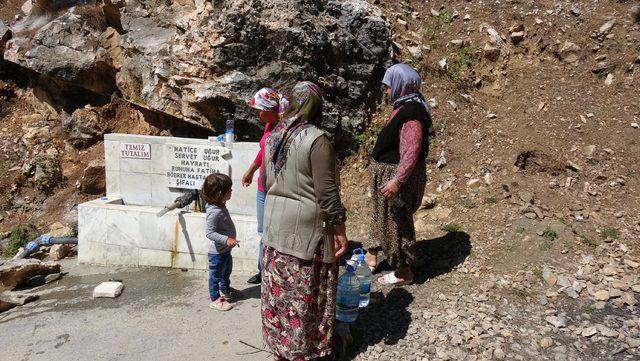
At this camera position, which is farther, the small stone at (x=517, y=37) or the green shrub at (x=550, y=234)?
the small stone at (x=517, y=37)

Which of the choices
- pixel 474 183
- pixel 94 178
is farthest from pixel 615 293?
pixel 94 178

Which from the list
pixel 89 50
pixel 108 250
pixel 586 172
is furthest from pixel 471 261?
pixel 89 50

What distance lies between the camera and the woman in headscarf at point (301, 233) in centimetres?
266

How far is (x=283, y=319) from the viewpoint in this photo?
2.89m

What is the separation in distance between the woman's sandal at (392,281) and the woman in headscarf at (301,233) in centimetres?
130

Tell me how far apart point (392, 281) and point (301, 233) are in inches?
68.4

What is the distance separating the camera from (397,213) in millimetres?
3871

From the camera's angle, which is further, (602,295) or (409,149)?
(602,295)

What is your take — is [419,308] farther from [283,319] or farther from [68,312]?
[68,312]

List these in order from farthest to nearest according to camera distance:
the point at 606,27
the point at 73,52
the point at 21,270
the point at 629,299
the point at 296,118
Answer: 1. the point at 73,52
2. the point at 606,27
3. the point at 21,270
4. the point at 629,299
5. the point at 296,118

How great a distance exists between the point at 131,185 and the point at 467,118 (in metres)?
4.76

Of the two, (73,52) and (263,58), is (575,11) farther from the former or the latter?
(73,52)

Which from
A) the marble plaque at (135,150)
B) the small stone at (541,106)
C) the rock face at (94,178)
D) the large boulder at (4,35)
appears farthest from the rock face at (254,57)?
the large boulder at (4,35)

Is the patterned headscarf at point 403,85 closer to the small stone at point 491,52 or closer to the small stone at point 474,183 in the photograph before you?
the small stone at point 474,183
